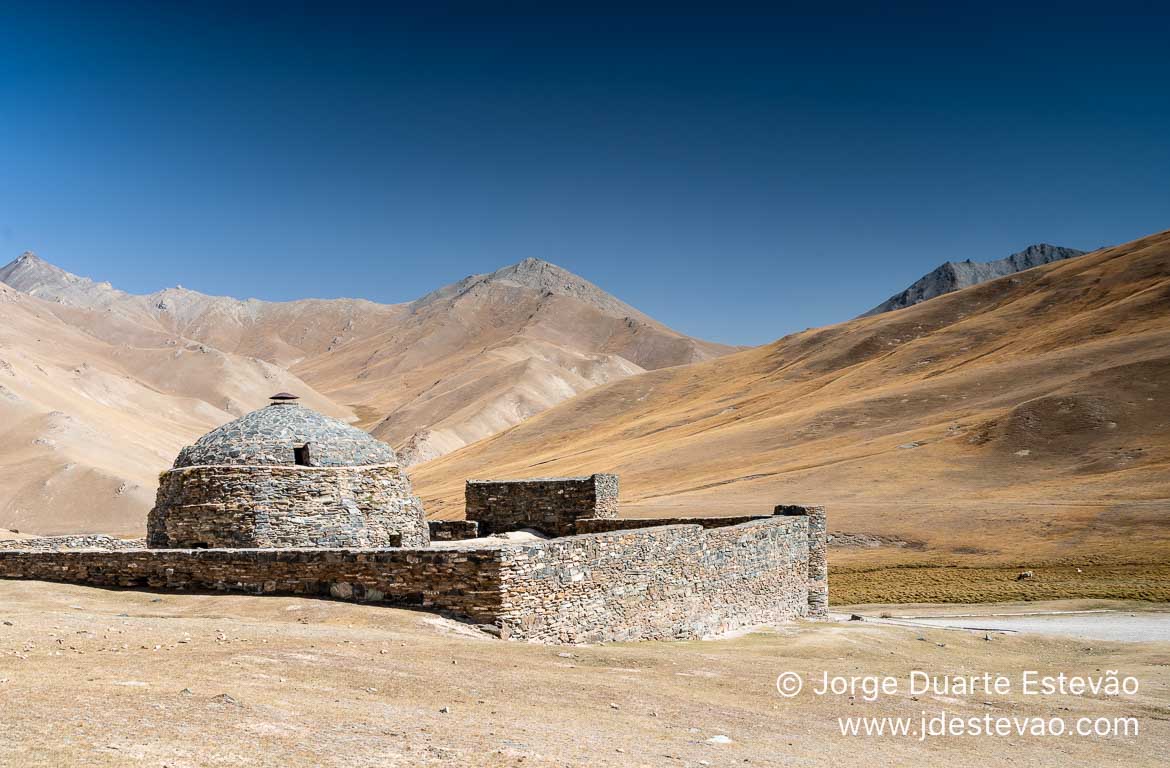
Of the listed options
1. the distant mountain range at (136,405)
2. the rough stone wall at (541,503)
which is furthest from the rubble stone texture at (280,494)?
the distant mountain range at (136,405)

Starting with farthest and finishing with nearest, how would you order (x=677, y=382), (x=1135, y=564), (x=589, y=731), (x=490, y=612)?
(x=677, y=382) → (x=1135, y=564) → (x=490, y=612) → (x=589, y=731)

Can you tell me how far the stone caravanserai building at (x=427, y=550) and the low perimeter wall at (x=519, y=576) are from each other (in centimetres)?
2

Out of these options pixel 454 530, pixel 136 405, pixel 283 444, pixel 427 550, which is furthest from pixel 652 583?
pixel 136 405

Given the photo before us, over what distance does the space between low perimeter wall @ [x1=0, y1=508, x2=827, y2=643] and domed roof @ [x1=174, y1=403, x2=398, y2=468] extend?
10.7ft

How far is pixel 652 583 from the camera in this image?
15805 mm

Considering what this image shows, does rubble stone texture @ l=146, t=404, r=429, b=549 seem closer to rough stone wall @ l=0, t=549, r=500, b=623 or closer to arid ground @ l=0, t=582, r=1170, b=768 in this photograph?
rough stone wall @ l=0, t=549, r=500, b=623

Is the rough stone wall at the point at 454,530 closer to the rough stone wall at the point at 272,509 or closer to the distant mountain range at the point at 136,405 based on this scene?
the rough stone wall at the point at 272,509

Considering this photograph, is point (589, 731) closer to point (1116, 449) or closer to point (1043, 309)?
point (1116, 449)

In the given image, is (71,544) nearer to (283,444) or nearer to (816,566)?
(283,444)

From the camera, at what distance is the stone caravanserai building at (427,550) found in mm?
13352

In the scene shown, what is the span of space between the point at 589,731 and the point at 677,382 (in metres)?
122

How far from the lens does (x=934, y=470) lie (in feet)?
174

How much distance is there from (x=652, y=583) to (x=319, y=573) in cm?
540

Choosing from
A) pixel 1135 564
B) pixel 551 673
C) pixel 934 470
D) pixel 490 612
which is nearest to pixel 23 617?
pixel 490 612
